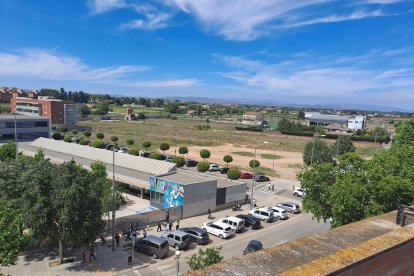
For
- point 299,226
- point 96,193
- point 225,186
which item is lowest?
point 299,226

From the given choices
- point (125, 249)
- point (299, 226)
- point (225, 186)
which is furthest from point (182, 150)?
point (125, 249)

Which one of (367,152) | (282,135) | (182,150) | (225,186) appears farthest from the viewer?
(282,135)

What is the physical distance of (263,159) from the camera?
211 ft

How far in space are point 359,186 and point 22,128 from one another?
197 ft

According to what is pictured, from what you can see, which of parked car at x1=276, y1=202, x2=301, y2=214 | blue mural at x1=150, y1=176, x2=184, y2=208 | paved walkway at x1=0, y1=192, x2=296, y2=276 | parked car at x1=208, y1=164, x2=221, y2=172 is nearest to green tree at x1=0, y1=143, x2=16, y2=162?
blue mural at x1=150, y1=176, x2=184, y2=208

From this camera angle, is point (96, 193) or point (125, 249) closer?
point (96, 193)

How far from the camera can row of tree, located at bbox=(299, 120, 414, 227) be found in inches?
694

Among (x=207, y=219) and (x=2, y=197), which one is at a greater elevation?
(x=2, y=197)

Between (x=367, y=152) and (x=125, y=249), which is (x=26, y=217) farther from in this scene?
(x=367, y=152)

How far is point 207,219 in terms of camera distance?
2970 cm

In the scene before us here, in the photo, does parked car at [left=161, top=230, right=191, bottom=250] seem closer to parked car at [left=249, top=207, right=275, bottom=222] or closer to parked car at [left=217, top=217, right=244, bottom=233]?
parked car at [left=217, top=217, right=244, bottom=233]

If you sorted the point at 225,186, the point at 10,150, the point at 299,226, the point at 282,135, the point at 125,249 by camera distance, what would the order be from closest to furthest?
the point at 125,249 → the point at 299,226 → the point at 225,186 → the point at 10,150 → the point at 282,135

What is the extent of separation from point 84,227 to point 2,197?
5.45 metres

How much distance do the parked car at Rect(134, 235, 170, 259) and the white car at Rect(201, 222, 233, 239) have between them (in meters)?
4.97
